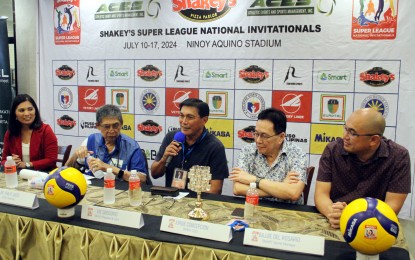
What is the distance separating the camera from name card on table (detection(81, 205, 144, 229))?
66.3 inches

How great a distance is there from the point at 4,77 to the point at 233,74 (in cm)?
290

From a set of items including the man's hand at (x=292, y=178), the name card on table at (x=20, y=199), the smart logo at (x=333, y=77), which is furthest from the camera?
the smart logo at (x=333, y=77)

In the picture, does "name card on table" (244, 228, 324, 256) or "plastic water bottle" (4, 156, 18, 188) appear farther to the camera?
"plastic water bottle" (4, 156, 18, 188)

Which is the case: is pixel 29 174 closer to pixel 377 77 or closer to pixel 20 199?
pixel 20 199

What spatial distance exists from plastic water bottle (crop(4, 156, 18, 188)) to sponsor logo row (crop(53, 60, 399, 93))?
2001 millimetres

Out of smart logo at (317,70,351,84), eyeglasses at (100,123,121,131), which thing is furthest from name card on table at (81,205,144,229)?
smart logo at (317,70,351,84)

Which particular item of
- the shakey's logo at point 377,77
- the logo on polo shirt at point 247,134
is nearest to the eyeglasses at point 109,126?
the logo on polo shirt at point 247,134

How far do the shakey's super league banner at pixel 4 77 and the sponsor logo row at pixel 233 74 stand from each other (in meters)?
0.62

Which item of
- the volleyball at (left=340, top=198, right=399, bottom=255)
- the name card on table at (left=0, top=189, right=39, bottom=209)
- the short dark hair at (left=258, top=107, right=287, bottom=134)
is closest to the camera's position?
the volleyball at (left=340, top=198, right=399, bottom=255)

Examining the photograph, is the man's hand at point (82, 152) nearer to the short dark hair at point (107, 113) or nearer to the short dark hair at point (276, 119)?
the short dark hair at point (107, 113)

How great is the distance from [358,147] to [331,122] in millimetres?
1557

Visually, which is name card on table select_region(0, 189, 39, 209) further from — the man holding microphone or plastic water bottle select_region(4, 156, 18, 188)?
the man holding microphone

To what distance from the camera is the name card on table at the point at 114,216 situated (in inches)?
66.3

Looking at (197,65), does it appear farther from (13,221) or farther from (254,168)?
(13,221)
